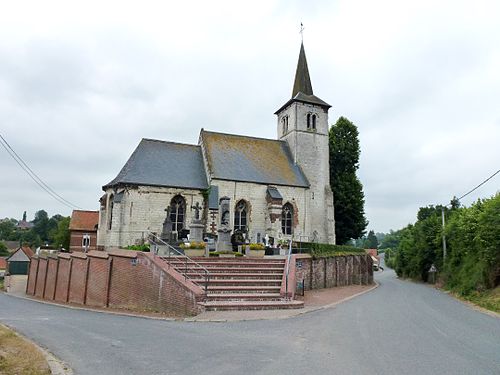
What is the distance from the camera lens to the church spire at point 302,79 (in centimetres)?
3597

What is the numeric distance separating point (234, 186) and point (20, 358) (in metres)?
21.7

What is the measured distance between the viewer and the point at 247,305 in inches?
471

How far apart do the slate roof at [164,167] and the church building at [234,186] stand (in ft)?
0.21

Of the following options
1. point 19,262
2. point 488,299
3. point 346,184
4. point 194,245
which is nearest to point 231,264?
point 194,245

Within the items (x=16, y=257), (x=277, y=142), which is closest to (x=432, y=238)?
(x=277, y=142)

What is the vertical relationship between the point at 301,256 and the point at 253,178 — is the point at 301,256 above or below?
below

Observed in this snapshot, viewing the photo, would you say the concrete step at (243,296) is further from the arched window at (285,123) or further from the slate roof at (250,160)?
the arched window at (285,123)

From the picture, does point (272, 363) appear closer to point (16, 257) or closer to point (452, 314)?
A: point (452, 314)

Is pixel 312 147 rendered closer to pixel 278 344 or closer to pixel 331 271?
pixel 331 271

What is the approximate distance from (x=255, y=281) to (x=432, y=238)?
2304cm

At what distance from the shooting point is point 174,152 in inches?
1158

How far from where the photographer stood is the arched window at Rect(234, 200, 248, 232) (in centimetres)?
2811

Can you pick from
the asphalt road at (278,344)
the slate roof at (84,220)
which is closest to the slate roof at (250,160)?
the asphalt road at (278,344)

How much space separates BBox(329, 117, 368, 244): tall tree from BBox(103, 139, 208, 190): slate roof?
45.7 ft
